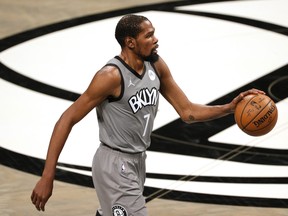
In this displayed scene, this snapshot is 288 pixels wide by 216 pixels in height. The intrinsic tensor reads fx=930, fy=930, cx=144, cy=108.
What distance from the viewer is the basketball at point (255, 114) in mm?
6152

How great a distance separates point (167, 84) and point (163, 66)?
16 centimetres

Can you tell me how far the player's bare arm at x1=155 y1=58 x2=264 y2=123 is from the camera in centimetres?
615

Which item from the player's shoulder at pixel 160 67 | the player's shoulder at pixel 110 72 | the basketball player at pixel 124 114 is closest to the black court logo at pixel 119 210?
the basketball player at pixel 124 114

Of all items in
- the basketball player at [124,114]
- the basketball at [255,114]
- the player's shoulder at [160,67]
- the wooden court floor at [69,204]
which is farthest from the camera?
the wooden court floor at [69,204]

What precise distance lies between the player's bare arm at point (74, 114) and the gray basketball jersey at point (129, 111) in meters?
0.08

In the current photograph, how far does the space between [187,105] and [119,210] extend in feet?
3.03

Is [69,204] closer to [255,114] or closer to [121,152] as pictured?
[121,152]

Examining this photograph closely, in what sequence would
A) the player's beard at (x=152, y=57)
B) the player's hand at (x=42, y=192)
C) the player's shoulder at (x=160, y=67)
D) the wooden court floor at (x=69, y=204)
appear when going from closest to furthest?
the player's hand at (x=42, y=192), the player's beard at (x=152, y=57), the player's shoulder at (x=160, y=67), the wooden court floor at (x=69, y=204)

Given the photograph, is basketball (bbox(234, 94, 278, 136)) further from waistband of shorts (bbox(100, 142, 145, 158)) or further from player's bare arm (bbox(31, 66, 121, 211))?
player's bare arm (bbox(31, 66, 121, 211))

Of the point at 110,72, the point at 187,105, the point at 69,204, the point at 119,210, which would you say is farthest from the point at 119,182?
the point at 69,204

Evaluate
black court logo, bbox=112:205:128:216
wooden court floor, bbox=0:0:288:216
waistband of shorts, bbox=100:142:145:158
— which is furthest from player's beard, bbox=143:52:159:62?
wooden court floor, bbox=0:0:288:216

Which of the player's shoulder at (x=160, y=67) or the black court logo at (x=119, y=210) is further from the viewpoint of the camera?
the player's shoulder at (x=160, y=67)

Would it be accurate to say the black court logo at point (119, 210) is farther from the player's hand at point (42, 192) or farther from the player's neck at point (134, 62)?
the player's neck at point (134, 62)

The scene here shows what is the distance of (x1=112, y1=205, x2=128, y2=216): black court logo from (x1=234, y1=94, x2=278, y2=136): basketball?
39.8 inches
